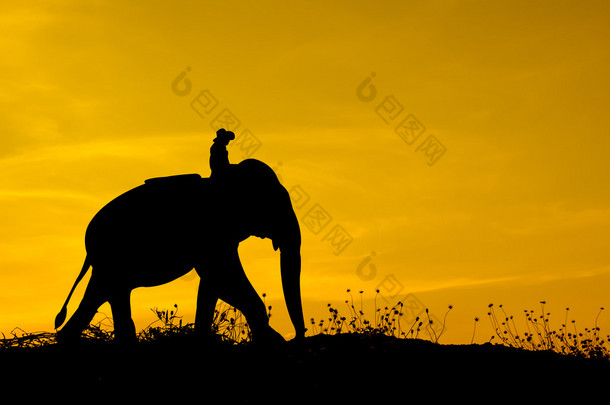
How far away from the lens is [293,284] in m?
11.6

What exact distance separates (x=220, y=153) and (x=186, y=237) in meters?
1.31

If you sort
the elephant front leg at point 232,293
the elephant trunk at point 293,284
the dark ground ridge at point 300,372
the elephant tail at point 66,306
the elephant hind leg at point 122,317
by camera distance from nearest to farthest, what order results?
the dark ground ridge at point 300,372
the elephant front leg at point 232,293
the elephant hind leg at point 122,317
the elephant trunk at point 293,284
the elephant tail at point 66,306

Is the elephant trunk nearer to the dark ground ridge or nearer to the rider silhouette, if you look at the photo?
the dark ground ridge

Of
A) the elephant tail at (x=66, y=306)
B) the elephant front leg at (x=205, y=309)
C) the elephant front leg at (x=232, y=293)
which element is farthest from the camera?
the elephant front leg at (x=205, y=309)

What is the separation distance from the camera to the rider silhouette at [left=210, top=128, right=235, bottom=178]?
38.0 ft

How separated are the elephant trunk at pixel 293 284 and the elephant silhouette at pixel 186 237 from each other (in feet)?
0.05

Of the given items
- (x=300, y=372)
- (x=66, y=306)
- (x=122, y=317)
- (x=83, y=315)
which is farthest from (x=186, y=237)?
(x=300, y=372)

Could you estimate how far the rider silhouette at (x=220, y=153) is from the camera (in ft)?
38.0

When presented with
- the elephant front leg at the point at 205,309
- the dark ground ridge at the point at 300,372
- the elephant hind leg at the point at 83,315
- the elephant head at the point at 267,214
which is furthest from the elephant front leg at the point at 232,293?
the elephant hind leg at the point at 83,315

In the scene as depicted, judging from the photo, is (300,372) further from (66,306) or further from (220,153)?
(66,306)

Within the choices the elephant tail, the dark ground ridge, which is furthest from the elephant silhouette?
the dark ground ridge

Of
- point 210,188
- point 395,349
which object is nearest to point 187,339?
point 210,188

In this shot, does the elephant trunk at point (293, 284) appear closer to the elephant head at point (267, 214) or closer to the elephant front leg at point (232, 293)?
the elephant head at point (267, 214)

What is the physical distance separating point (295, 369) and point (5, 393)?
3535mm
